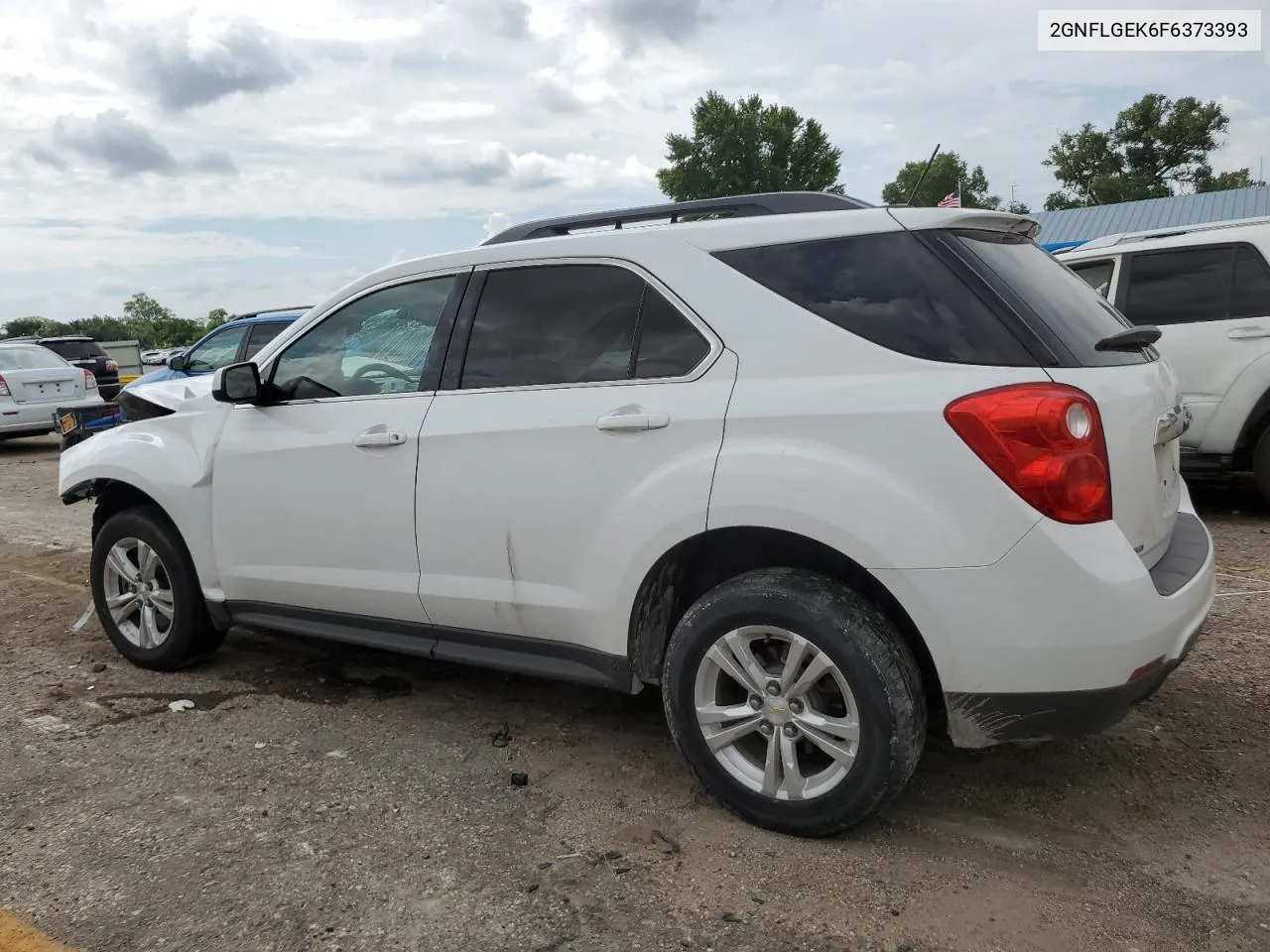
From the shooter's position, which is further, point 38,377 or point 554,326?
point 38,377

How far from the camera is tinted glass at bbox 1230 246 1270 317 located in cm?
660

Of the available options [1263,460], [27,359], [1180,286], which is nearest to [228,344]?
[27,359]

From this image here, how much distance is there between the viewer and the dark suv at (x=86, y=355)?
1861cm

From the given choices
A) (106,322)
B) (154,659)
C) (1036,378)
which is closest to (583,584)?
(1036,378)

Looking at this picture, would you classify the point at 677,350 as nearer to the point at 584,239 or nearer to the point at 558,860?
the point at 584,239

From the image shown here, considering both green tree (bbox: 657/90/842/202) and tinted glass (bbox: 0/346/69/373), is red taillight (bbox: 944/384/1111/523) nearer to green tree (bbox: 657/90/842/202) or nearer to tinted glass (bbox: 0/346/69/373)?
tinted glass (bbox: 0/346/69/373)

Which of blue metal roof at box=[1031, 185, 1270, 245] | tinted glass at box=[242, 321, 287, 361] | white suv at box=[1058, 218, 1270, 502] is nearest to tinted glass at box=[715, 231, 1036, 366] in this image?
white suv at box=[1058, 218, 1270, 502]

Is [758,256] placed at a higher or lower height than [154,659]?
higher

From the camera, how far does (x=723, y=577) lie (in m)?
3.12

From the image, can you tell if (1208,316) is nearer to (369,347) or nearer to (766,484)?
(766,484)

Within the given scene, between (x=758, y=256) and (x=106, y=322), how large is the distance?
405 ft

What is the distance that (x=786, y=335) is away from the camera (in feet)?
9.38

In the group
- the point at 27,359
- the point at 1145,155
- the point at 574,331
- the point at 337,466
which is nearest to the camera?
the point at 574,331

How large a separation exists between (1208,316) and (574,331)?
17.7 feet
